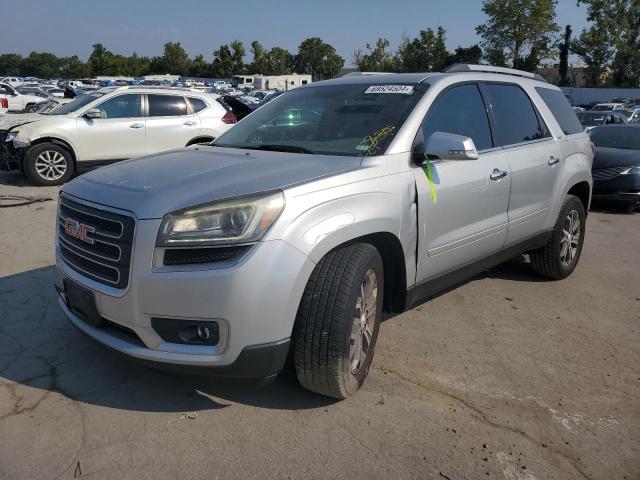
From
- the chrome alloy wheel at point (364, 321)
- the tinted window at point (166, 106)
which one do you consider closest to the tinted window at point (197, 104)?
the tinted window at point (166, 106)

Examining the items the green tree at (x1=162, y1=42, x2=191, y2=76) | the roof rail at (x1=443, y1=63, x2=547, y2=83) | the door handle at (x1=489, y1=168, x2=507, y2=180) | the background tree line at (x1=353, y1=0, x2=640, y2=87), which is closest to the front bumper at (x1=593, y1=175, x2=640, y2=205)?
the roof rail at (x1=443, y1=63, x2=547, y2=83)

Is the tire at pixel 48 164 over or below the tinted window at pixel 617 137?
below

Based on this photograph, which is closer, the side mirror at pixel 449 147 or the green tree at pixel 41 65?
the side mirror at pixel 449 147

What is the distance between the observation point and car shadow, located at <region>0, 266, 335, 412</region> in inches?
117

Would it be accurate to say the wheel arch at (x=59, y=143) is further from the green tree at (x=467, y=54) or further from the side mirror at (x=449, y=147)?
the green tree at (x=467, y=54)

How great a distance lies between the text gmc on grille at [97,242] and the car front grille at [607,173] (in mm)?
8444

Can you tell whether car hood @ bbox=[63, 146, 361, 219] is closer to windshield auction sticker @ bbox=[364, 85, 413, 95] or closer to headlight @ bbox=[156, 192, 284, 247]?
headlight @ bbox=[156, 192, 284, 247]

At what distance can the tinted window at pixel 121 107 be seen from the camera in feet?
32.0

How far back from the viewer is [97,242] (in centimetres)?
274

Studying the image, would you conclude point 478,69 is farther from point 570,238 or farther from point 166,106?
point 166,106

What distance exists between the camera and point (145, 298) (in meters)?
2.53

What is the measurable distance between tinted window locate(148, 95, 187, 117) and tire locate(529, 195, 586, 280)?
23.9 ft

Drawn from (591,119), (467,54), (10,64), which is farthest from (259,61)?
(591,119)

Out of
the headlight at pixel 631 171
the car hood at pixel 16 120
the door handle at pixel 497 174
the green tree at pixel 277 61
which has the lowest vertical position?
the door handle at pixel 497 174
